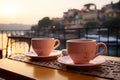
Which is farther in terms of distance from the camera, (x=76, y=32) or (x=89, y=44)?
(x=76, y=32)

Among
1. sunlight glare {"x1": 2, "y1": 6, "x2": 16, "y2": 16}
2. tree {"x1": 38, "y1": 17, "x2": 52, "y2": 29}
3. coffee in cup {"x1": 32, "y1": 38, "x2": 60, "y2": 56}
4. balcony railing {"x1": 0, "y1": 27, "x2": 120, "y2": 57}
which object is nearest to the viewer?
coffee in cup {"x1": 32, "y1": 38, "x2": 60, "y2": 56}

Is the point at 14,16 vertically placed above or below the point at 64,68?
above

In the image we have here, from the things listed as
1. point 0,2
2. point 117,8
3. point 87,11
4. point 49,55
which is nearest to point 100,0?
point 117,8

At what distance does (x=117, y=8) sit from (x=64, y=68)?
15.4 ft

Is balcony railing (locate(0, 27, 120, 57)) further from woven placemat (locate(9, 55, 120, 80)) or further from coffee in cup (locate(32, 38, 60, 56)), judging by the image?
woven placemat (locate(9, 55, 120, 80))

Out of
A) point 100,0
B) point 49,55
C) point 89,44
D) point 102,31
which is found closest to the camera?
point 89,44

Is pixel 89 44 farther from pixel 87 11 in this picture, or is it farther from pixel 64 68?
pixel 87 11

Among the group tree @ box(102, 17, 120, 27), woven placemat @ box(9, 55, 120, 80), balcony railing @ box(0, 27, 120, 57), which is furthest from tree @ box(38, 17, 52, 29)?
woven placemat @ box(9, 55, 120, 80)

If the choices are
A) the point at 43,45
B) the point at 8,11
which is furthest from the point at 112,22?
the point at 43,45

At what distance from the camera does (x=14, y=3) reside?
6.25 meters

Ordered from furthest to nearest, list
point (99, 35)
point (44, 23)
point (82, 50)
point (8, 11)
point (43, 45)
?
point (8, 11) → point (44, 23) → point (99, 35) → point (43, 45) → point (82, 50)

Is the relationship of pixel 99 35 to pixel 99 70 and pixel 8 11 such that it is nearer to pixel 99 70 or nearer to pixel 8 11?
pixel 99 70

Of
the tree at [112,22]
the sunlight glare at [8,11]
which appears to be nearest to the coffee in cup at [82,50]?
the tree at [112,22]

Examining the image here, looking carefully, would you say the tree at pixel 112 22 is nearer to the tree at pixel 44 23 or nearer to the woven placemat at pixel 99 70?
the tree at pixel 44 23
